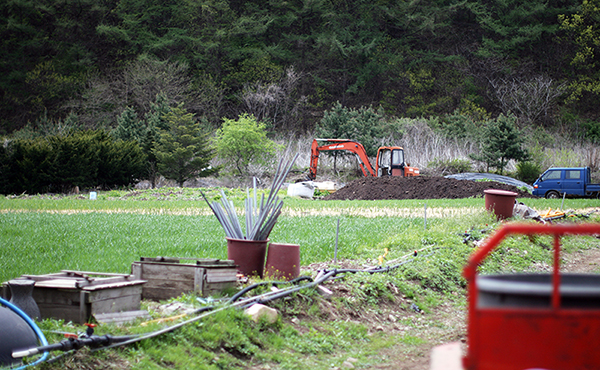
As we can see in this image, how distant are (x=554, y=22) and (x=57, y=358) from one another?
5823 cm

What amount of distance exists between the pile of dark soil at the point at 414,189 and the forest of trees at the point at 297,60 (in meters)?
21.4

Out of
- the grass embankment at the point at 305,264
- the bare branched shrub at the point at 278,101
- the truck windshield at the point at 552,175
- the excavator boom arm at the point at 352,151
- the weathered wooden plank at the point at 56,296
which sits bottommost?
the grass embankment at the point at 305,264

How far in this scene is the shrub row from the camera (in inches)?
949

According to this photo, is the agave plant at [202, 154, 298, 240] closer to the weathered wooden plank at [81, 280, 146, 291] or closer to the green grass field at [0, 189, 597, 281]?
the green grass field at [0, 189, 597, 281]

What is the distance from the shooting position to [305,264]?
774cm

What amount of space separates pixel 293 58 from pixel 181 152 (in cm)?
2788

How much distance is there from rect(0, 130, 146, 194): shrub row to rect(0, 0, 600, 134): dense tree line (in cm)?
1991

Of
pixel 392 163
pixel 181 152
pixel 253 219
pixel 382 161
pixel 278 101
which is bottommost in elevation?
pixel 253 219

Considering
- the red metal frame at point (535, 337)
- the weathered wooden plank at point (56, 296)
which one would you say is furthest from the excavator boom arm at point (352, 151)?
the red metal frame at point (535, 337)

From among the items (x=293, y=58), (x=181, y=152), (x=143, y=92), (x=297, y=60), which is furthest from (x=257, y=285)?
(x=297, y=60)

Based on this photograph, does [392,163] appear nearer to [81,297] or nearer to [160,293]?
[160,293]

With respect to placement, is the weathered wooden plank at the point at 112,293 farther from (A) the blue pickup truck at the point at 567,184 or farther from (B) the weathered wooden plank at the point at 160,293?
(A) the blue pickup truck at the point at 567,184

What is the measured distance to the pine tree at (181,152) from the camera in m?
29.8

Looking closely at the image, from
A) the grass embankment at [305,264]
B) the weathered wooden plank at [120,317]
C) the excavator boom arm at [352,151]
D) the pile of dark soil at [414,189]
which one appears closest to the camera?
the weathered wooden plank at [120,317]
